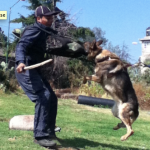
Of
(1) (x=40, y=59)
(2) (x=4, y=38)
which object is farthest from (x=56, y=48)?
(2) (x=4, y=38)

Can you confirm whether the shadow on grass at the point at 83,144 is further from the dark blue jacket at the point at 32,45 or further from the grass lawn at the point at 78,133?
the dark blue jacket at the point at 32,45

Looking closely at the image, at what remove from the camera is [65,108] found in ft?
43.0

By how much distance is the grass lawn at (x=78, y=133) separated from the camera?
6.37m

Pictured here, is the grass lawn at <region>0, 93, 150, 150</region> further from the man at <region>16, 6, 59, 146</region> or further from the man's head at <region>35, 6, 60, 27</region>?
the man's head at <region>35, 6, 60, 27</region>

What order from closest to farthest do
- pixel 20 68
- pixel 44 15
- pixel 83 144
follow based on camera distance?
1. pixel 20 68
2. pixel 44 15
3. pixel 83 144

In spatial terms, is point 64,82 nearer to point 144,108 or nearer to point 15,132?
point 144,108

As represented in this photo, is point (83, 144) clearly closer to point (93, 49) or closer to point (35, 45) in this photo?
point (93, 49)

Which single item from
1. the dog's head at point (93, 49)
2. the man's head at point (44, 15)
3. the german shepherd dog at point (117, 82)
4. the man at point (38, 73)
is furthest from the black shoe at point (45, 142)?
the man's head at point (44, 15)

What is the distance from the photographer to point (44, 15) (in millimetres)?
5824

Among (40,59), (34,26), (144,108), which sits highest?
(34,26)

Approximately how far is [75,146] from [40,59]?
1.84 metres

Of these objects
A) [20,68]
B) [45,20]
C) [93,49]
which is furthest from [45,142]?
[45,20]

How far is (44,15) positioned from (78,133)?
11.0ft

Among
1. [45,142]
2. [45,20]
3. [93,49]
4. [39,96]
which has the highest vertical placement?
[45,20]
